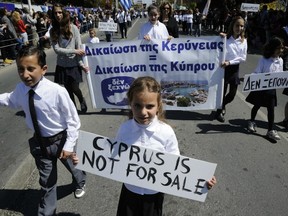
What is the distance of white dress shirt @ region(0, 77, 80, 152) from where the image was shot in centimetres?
242

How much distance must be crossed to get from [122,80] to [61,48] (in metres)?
1.16

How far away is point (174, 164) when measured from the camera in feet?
6.83

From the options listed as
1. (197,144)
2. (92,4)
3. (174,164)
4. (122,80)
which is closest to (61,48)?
(122,80)

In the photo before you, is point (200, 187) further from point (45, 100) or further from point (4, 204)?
point (4, 204)

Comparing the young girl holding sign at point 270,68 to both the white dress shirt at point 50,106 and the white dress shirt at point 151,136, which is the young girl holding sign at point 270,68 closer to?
the white dress shirt at point 151,136

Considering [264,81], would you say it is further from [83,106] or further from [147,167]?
[83,106]

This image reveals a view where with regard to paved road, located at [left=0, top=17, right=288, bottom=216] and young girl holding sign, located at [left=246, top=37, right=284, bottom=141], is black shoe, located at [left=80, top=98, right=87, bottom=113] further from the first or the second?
young girl holding sign, located at [left=246, top=37, right=284, bottom=141]

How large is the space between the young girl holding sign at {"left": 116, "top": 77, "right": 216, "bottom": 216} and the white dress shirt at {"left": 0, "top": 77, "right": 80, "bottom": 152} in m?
0.56

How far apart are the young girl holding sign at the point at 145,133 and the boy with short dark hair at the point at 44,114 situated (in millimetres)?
581

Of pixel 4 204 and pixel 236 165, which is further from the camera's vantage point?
pixel 236 165

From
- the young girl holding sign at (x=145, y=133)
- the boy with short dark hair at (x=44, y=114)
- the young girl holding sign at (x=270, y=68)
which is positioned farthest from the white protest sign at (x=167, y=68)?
the young girl holding sign at (x=145, y=133)

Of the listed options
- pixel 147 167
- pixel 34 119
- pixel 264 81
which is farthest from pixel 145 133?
pixel 264 81

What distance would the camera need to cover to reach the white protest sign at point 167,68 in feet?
16.7

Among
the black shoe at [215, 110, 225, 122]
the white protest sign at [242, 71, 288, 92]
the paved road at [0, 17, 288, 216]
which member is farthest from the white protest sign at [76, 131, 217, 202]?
the black shoe at [215, 110, 225, 122]
